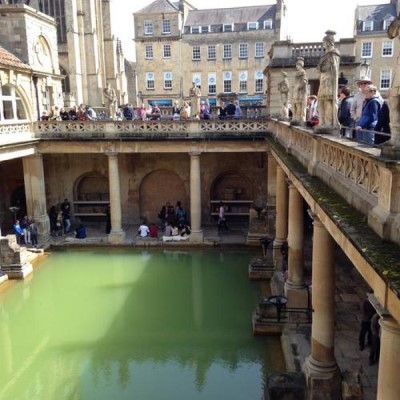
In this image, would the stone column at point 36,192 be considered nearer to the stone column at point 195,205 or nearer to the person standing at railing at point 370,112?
the stone column at point 195,205

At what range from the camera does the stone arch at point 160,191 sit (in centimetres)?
2645

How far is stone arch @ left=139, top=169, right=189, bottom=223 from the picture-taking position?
2645 cm

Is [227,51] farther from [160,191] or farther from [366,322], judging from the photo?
[366,322]

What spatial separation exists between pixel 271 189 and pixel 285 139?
7.70 meters

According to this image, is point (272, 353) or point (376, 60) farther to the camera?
point (376, 60)

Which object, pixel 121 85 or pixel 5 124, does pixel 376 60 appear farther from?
pixel 5 124

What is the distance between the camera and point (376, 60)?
128ft

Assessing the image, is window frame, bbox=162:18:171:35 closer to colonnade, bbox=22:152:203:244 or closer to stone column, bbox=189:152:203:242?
colonnade, bbox=22:152:203:244

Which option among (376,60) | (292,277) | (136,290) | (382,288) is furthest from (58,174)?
(376,60)

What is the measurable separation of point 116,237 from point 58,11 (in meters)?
27.7

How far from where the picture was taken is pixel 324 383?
370 inches

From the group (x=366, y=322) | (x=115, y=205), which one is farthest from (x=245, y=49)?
(x=366, y=322)

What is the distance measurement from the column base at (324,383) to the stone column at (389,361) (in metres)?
4.41

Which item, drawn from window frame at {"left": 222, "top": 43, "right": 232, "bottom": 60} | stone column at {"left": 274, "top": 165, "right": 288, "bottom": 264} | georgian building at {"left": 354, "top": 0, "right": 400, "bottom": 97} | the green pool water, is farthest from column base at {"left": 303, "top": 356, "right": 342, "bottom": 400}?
window frame at {"left": 222, "top": 43, "right": 232, "bottom": 60}
